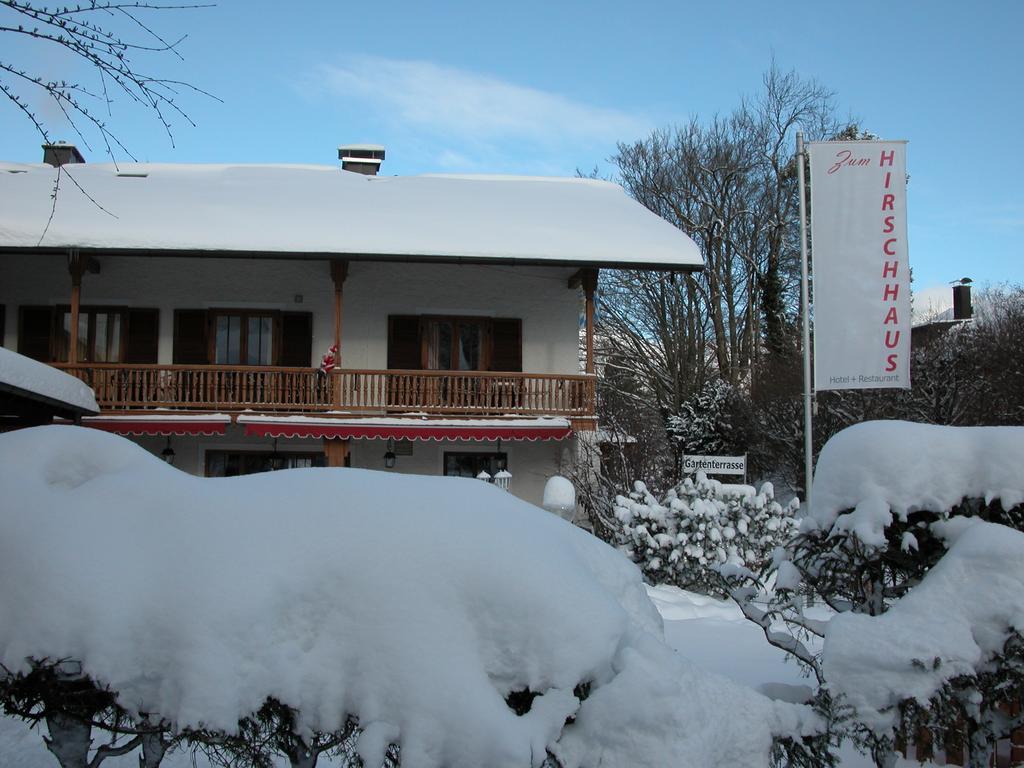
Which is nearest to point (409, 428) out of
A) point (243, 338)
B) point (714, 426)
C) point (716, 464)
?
point (243, 338)

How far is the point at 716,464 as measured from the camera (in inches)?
543

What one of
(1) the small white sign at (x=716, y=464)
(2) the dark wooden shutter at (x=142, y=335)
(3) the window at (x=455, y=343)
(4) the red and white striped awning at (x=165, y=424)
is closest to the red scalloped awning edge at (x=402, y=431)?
(4) the red and white striped awning at (x=165, y=424)

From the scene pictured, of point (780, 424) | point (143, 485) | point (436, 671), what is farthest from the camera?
point (780, 424)

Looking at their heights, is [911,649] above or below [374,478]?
below

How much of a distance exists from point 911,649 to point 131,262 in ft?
57.2

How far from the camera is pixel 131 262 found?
17.7 m

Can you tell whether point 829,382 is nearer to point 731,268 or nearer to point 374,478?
point 374,478

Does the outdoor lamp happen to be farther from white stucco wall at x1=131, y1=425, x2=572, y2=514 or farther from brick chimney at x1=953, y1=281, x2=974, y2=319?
brick chimney at x1=953, y1=281, x2=974, y2=319

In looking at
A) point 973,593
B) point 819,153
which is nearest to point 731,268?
point 819,153

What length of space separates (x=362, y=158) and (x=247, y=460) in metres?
9.07

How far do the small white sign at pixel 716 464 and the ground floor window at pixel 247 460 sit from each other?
25.4 feet

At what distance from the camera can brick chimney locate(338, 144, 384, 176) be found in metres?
22.5

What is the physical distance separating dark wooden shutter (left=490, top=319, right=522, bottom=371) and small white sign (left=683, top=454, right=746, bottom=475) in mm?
5220

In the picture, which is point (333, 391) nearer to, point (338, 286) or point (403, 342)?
point (338, 286)
